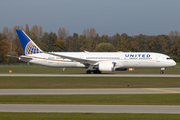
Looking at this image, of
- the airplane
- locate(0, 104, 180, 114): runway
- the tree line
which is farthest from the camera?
the tree line

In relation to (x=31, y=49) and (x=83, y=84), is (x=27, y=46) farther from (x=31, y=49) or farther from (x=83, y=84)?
(x=83, y=84)

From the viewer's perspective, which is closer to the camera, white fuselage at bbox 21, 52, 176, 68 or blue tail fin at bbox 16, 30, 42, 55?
white fuselage at bbox 21, 52, 176, 68

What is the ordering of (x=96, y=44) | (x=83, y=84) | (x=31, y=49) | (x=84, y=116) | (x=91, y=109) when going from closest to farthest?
(x=84, y=116) → (x=91, y=109) → (x=83, y=84) → (x=31, y=49) → (x=96, y=44)

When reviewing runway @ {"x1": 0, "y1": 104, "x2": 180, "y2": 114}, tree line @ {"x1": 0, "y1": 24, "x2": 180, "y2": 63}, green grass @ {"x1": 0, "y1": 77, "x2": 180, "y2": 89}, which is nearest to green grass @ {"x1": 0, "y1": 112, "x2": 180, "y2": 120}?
runway @ {"x1": 0, "y1": 104, "x2": 180, "y2": 114}

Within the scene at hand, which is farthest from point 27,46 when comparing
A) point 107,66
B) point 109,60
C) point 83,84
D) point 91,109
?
point 91,109

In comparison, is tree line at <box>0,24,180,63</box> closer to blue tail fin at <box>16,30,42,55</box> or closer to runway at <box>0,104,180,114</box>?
blue tail fin at <box>16,30,42,55</box>

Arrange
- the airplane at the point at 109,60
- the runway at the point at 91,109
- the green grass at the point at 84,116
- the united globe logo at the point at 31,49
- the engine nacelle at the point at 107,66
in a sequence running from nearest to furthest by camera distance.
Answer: the green grass at the point at 84,116 < the runway at the point at 91,109 < the engine nacelle at the point at 107,66 < the airplane at the point at 109,60 < the united globe logo at the point at 31,49

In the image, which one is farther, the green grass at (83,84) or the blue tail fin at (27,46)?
the blue tail fin at (27,46)

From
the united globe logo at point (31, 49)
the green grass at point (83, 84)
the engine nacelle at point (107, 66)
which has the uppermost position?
the united globe logo at point (31, 49)

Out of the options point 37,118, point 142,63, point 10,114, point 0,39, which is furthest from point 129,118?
point 0,39

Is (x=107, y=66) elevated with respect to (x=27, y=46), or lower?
lower

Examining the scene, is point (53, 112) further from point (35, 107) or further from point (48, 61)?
point (48, 61)

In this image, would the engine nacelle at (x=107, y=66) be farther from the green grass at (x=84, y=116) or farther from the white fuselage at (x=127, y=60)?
the green grass at (x=84, y=116)

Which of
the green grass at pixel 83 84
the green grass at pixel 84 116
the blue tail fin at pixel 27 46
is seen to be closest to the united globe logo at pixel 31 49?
the blue tail fin at pixel 27 46
